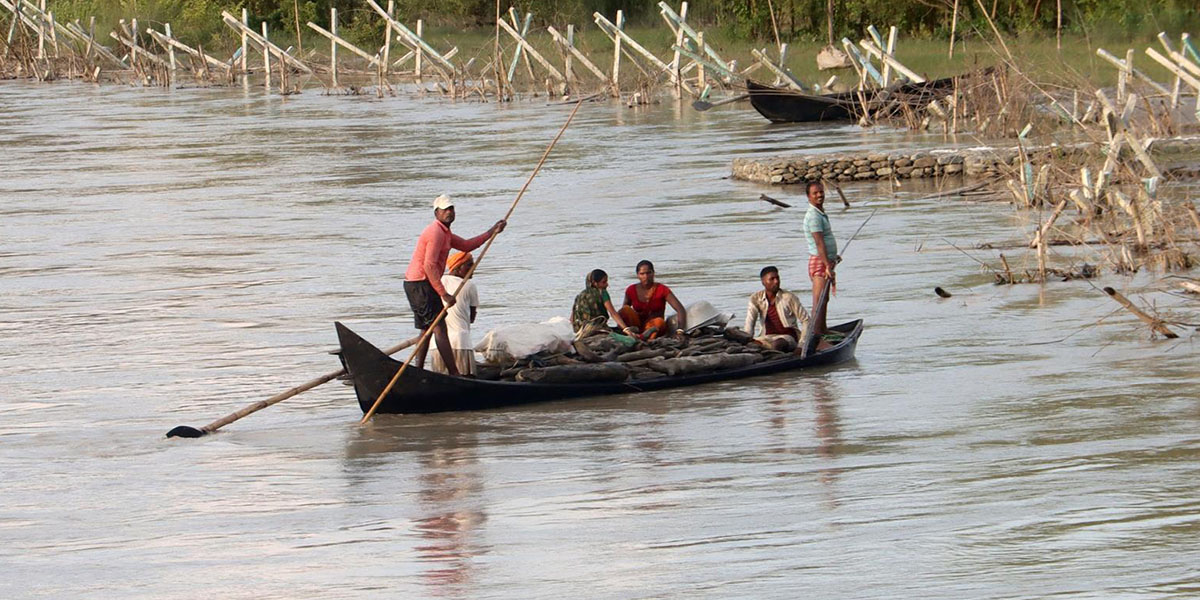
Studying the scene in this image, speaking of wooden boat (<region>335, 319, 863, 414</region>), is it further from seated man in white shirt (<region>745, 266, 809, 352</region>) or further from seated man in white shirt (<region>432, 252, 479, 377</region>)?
seated man in white shirt (<region>745, 266, 809, 352</region>)

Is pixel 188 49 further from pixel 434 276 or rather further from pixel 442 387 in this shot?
pixel 442 387

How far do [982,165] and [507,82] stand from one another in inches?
863

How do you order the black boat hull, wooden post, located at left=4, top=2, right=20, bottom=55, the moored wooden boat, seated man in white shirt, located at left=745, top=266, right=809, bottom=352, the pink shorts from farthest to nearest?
wooden post, located at left=4, top=2, right=20, bottom=55 → the black boat hull → the moored wooden boat → the pink shorts → seated man in white shirt, located at left=745, top=266, right=809, bottom=352

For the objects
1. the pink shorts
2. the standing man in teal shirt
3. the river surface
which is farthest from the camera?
the pink shorts

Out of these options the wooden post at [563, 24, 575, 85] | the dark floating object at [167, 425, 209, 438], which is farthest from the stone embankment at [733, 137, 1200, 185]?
the wooden post at [563, 24, 575, 85]

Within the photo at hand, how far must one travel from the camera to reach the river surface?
25.7 ft

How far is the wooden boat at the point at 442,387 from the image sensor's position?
437 inches

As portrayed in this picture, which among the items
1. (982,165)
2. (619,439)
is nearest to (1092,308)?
(619,439)

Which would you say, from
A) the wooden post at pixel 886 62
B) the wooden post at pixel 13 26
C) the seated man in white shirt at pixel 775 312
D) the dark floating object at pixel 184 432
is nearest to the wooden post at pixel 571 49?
the wooden post at pixel 886 62

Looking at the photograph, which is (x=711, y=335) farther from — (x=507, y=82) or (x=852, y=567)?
(x=507, y=82)

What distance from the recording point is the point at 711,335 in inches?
505

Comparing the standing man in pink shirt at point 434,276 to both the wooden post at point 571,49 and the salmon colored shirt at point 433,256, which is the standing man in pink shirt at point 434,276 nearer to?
the salmon colored shirt at point 433,256

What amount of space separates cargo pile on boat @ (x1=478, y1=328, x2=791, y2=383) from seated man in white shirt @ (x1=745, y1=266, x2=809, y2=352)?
159 millimetres

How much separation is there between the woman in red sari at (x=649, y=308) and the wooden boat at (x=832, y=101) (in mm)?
19390
